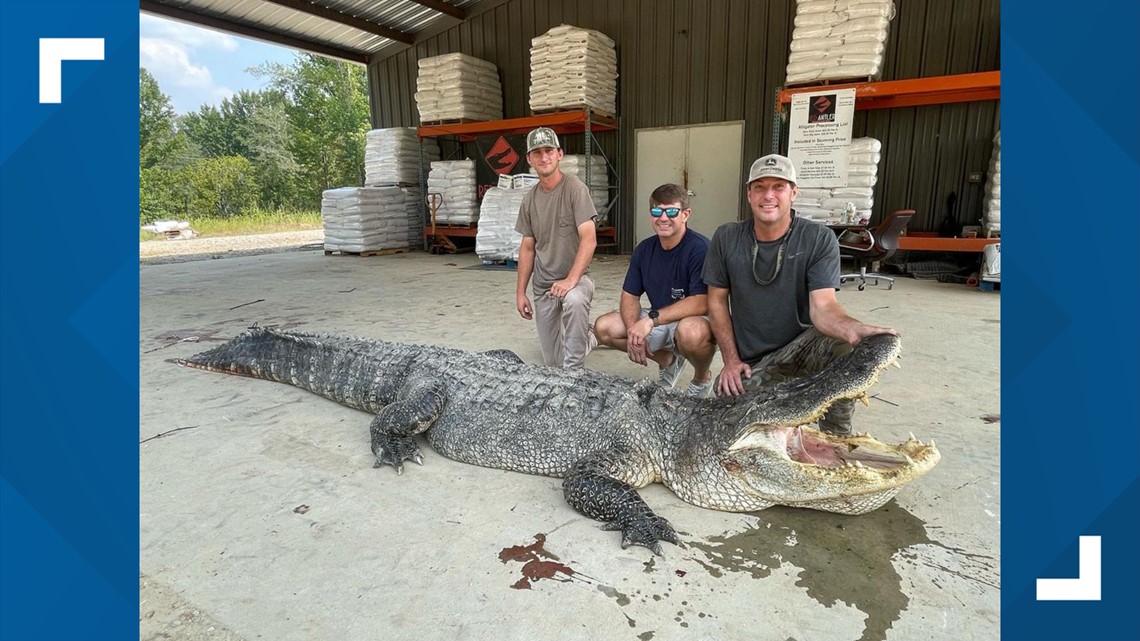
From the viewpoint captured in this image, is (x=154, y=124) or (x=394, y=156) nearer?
(x=394, y=156)

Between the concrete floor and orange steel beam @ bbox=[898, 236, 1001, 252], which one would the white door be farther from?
the concrete floor

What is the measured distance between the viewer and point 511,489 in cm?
243

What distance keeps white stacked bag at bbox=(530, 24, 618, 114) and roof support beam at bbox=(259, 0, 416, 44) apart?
5.09 m

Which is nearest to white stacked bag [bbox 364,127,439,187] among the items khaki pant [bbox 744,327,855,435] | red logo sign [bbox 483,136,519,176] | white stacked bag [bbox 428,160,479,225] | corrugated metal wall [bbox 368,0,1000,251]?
white stacked bag [bbox 428,160,479,225]

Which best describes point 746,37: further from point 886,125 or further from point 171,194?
point 171,194

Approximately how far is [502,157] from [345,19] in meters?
4.56

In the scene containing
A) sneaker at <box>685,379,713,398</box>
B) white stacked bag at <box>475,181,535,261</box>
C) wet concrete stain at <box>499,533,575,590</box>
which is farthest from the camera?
white stacked bag at <box>475,181,535,261</box>

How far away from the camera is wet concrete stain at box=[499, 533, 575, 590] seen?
1814 millimetres

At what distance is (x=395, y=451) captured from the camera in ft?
8.78

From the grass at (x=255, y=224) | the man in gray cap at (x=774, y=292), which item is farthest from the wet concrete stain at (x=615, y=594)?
the grass at (x=255, y=224)

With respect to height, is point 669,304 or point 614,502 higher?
point 669,304

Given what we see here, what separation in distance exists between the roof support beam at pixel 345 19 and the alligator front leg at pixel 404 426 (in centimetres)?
1127

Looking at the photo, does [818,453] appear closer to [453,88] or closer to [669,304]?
[669,304]

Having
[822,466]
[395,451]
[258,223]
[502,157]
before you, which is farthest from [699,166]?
[258,223]
